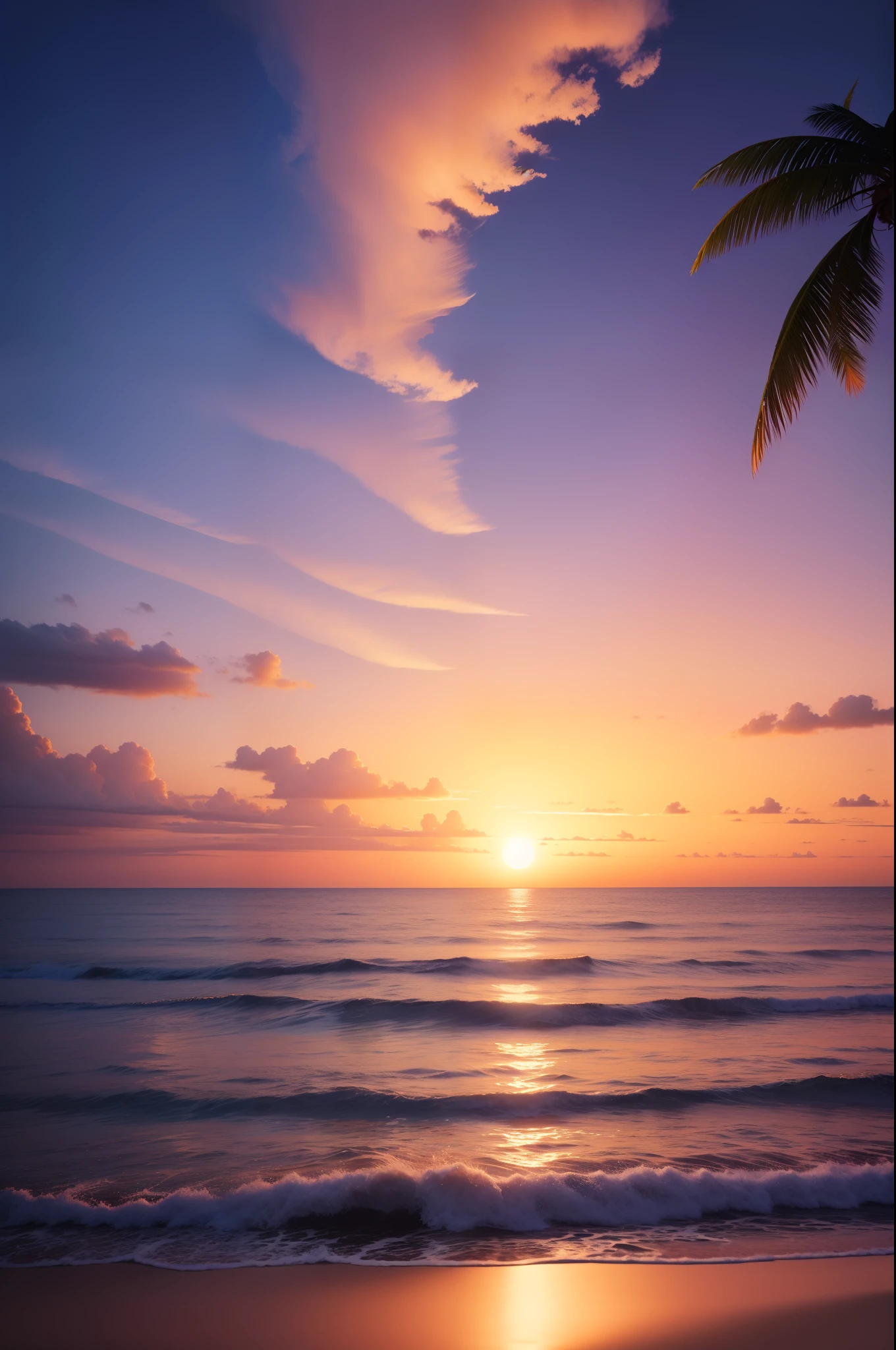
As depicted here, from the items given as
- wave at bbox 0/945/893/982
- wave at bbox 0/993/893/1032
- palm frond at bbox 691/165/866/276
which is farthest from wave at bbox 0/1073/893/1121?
wave at bbox 0/945/893/982

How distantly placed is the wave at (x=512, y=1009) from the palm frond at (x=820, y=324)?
457 inches

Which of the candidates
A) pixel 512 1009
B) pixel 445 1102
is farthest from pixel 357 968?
pixel 445 1102

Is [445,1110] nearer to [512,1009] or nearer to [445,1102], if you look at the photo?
[445,1102]

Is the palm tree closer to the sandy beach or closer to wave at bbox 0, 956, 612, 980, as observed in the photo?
the sandy beach

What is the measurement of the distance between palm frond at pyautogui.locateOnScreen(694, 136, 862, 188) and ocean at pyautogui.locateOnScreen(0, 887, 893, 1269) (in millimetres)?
7760

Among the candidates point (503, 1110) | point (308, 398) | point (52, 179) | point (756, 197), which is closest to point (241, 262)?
point (308, 398)

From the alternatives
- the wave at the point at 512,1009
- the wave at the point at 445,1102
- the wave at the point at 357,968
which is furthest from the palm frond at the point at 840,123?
the wave at the point at 357,968

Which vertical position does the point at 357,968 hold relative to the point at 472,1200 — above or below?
below

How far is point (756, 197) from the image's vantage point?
5.12 metres

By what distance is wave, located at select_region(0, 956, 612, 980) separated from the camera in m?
19.1

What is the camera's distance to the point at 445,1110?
855 centimetres

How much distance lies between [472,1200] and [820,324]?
7506 millimetres

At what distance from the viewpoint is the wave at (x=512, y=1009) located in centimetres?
1362

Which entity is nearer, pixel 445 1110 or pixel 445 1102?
pixel 445 1110
